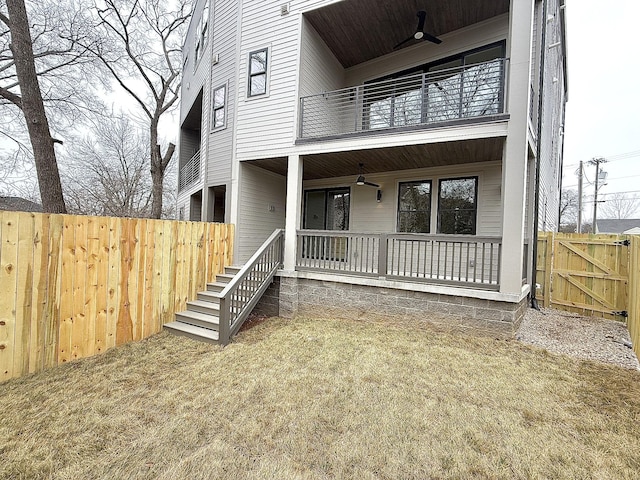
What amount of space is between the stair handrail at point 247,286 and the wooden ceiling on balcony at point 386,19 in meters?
5.33

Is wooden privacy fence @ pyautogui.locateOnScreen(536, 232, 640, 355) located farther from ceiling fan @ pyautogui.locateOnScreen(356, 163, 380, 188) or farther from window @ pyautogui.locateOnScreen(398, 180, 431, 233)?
ceiling fan @ pyautogui.locateOnScreen(356, 163, 380, 188)

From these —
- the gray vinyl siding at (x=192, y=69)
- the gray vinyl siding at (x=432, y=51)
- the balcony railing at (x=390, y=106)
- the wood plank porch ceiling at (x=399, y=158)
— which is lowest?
the wood plank porch ceiling at (x=399, y=158)

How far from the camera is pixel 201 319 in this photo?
542 centimetres

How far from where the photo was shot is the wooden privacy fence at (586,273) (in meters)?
6.44

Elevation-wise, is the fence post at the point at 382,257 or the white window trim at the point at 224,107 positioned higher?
the white window trim at the point at 224,107

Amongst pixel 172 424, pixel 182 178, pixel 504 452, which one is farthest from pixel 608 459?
pixel 182 178

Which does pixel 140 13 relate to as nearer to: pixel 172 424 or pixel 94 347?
pixel 94 347

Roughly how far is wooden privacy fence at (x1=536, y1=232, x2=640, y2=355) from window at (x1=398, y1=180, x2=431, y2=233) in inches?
114

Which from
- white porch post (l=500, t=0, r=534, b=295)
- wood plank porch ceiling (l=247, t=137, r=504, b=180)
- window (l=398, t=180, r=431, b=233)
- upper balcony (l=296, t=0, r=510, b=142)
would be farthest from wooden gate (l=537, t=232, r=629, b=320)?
upper balcony (l=296, t=0, r=510, b=142)

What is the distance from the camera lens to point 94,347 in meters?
4.40

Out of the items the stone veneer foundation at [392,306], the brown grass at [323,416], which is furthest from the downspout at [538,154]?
the brown grass at [323,416]

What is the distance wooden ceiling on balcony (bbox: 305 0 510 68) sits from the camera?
673 cm

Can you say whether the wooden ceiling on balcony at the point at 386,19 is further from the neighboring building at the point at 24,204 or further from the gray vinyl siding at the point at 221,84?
the neighboring building at the point at 24,204

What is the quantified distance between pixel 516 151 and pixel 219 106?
779 cm
